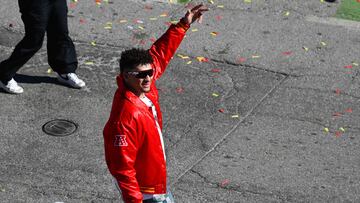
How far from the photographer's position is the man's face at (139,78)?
559cm

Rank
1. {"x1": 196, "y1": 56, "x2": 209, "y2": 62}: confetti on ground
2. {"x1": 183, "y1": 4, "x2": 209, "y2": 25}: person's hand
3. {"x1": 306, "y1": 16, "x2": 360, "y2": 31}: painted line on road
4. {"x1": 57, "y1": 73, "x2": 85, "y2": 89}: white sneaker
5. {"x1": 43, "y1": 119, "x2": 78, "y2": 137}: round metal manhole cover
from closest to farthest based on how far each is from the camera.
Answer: {"x1": 183, "y1": 4, "x2": 209, "y2": 25}: person's hand
{"x1": 43, "y1": 119, "x2": 78, "y2": 137}: round metal manhole cover
{"x1": 57, "y1": 73, "x2": 85, "y2": 89}: white sneaker
{"x1": 196, "y1": 56, "x2": 209, "y2": 62}: confetti on ground
{"x1": 306, "y1": 16, "x2": 360, "y2": 31}: painted line on road

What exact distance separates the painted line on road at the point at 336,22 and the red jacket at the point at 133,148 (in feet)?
20.3

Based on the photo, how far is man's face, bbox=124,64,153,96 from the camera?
5.59 metres

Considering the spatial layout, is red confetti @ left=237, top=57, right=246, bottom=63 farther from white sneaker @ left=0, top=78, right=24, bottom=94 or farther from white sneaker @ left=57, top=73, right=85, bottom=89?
white sneaker @ left=0, top=78, right=24, bottom=94

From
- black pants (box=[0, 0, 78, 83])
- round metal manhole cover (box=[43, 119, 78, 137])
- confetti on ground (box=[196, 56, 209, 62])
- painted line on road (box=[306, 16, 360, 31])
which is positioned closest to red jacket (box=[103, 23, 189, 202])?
round metal manhole cover (box=[43, 119, 78, 137])

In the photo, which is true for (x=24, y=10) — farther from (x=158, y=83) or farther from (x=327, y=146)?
(x=327, y=146)

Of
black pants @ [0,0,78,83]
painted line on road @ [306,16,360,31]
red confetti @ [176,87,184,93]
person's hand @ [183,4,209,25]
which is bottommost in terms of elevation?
painted line on road @ [306,16,360,31]

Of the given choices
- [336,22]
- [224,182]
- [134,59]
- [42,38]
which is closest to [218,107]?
[224,182]

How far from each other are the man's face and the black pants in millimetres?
3389

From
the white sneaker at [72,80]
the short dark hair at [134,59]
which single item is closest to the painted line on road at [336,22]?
the white sneaker at [72,80]

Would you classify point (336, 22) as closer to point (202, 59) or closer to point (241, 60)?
point (241, 60)

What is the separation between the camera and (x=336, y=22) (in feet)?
38.1

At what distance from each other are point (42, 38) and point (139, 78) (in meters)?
3.64

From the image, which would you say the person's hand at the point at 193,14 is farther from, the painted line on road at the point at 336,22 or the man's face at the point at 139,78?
the painted line on road at the point at 336,22
